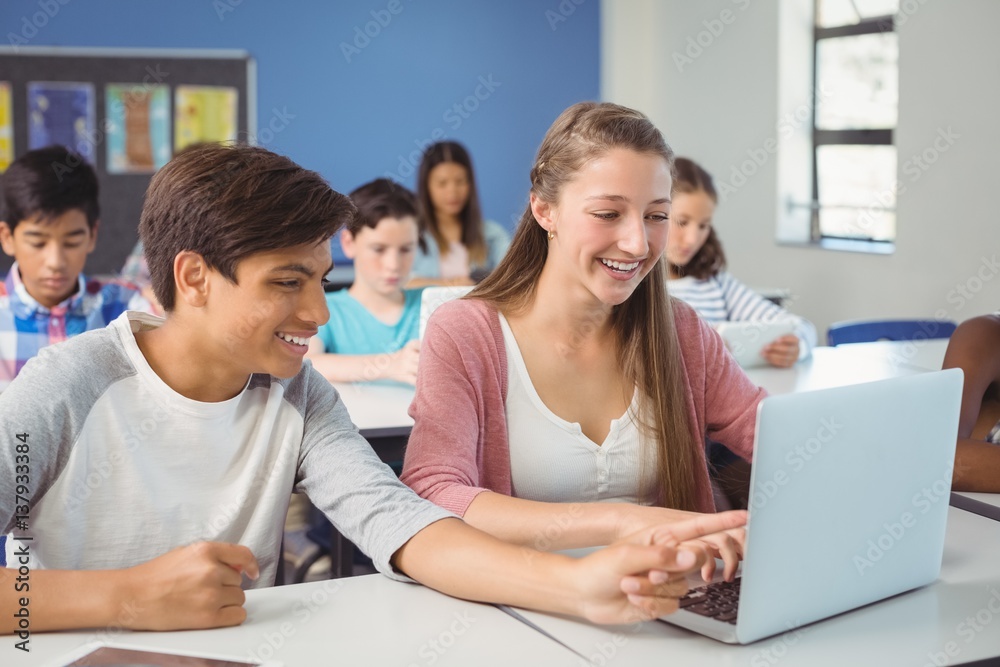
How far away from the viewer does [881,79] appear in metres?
4.75

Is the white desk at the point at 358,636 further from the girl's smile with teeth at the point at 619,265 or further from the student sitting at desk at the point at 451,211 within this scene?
the student sitting at desk at the point at 451,211

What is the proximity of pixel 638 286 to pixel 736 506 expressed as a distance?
0.54m

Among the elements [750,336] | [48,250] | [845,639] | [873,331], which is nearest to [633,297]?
[845,639]

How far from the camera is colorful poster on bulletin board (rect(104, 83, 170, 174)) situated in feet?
17.6

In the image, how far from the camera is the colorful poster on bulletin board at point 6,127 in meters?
5.21

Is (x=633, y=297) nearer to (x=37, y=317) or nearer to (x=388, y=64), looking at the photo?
(x=37, y=317)

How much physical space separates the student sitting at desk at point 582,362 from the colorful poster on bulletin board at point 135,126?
13.5 ft

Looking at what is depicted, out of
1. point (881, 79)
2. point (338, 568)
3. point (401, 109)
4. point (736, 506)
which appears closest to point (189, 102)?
point (401, 109)

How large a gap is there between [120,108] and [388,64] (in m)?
1.37

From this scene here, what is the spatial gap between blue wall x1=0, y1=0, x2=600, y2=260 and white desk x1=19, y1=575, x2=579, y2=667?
14.0 feet

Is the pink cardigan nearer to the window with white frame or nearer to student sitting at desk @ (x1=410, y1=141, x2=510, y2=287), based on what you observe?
student sitting at desk @ (x1=410, y1=141, x2=510, y2=287)

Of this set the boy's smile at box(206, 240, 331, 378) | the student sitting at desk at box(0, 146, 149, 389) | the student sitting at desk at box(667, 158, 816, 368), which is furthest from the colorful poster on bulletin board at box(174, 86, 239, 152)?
the boy's smile at box(206, 240, 331, 378)

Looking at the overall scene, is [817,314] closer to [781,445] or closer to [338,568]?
[338,568]

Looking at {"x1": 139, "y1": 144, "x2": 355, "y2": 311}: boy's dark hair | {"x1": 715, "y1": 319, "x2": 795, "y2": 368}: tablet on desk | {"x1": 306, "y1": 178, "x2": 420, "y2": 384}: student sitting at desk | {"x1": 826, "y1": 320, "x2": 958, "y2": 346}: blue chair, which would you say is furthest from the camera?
{"x1": 826, "y1": 320, "x2": 958, "y2": 346}: blue chair
